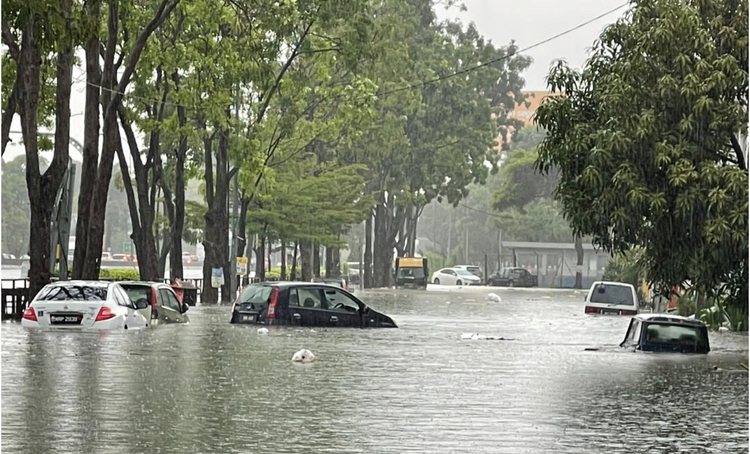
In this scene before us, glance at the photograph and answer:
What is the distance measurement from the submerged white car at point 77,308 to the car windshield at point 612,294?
84.0 feet

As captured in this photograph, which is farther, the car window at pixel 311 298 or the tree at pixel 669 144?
the car window at pixel 311 298

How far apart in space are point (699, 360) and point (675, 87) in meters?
5.77

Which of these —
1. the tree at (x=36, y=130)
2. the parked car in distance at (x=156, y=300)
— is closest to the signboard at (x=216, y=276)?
the parked car in distance at (x=156, y=300)

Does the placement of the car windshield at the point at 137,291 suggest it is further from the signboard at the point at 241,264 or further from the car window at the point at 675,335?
the signboard at the point at 241,264

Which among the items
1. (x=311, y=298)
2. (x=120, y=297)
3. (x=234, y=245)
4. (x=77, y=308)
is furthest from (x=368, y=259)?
(x=77, y=308)

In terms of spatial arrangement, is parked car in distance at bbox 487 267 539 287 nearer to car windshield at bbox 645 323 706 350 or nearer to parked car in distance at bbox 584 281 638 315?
parked car in distance at bbox 584 281 638 315

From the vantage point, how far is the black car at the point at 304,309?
37.4 metres

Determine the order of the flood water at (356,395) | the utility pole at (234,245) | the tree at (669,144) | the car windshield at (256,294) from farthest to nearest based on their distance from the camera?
the utility pole at (234,245)
the car windshield at (256,294)
the tree at (669,144)
the flood water at (356,395)

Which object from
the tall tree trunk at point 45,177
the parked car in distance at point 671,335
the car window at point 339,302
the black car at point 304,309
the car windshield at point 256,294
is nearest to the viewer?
the parked car in distance at point 671,335

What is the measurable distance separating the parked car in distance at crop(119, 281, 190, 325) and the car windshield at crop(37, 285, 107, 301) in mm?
3004

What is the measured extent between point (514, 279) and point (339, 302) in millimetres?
73366

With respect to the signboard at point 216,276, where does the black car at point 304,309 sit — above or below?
below

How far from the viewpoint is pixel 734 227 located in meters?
24.9

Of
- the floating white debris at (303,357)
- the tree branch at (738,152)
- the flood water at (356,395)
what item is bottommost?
the flood water at (356,395)
